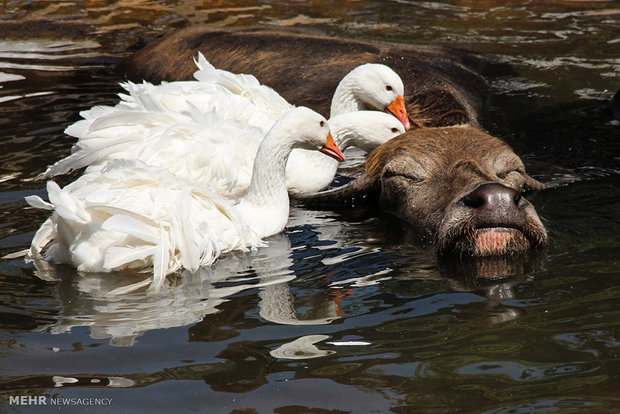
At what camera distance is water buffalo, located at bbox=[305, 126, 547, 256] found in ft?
16.4

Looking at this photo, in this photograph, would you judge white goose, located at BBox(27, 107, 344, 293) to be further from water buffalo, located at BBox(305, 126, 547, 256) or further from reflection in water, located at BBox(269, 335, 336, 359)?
reflection in water, located at BBox(269, 335, 336, 359)

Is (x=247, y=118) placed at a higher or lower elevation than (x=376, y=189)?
higher

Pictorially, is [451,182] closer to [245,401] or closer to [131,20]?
[245,401]

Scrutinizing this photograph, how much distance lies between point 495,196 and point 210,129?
2216 millimetres

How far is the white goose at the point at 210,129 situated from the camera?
243 inches

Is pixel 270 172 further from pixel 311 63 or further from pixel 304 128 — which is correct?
pixel 311 63

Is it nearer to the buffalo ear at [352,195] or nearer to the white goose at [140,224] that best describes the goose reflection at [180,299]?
the white goose at [140,224]

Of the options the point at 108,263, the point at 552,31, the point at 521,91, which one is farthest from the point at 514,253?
the point at 552,31

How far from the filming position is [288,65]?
925cm

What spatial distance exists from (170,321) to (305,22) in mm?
8333

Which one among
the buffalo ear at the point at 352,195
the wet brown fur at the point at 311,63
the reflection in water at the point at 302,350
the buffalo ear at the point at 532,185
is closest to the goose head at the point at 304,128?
the buffalo ear at the point at 352,195

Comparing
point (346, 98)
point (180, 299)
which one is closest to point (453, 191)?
point (180, 299)

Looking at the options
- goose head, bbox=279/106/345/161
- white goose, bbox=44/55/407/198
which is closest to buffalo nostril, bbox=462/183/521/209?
goose head, bbox=279/106/345/161

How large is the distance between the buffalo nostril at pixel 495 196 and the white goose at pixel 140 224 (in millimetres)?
1346
